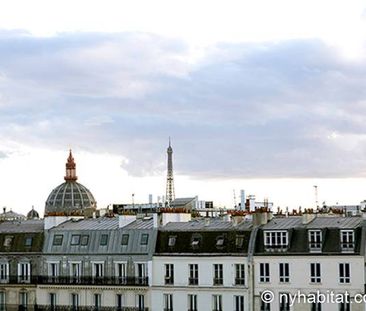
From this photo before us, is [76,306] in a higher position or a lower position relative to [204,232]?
lower

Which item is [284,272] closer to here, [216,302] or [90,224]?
[216,302]

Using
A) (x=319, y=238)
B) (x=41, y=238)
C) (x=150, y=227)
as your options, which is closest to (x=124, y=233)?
(x=150, y=227)

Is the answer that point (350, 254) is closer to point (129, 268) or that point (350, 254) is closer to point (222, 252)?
point (222, 252)

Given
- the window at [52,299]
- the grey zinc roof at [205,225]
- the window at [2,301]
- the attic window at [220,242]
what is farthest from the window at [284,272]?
the window at [2,301]

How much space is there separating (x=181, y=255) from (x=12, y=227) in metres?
19.8

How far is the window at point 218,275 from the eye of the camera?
92.3 meters

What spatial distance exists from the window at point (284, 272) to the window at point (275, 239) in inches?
61.5

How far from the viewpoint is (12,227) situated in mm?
106812

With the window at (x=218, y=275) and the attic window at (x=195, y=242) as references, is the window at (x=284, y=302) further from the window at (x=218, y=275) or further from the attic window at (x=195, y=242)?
the attic window at (x=195, y=242)

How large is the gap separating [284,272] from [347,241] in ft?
18.9

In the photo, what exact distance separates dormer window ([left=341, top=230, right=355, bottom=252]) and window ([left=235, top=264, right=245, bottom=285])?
863 cm

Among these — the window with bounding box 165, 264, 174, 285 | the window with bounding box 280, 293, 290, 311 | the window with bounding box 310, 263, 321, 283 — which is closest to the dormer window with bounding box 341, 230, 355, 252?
the window with bounding box 310, 263, 321, 283

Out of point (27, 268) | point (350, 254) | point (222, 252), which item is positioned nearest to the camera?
point (350, 254)

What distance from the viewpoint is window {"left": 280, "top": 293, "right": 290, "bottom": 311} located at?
3527 inches
